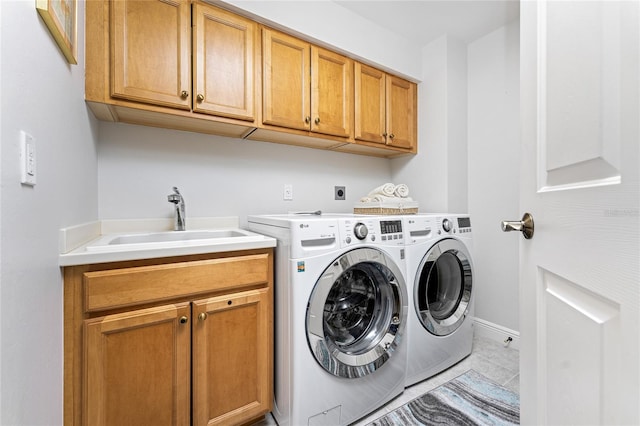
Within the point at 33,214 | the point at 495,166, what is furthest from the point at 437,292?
the point at 33,214

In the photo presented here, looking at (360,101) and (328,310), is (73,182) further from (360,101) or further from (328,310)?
(360,101)

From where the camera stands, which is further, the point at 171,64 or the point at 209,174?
the point at 209,174

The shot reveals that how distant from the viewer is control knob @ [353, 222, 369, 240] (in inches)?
53.1

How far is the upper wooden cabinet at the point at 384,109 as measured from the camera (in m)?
2.05

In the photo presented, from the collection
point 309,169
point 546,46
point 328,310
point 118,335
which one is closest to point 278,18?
point 309,169

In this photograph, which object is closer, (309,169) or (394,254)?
(394,254)

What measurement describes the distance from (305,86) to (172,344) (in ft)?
5.20

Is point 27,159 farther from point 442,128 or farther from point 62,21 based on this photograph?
point 442,128

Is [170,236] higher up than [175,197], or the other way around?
[175,197]

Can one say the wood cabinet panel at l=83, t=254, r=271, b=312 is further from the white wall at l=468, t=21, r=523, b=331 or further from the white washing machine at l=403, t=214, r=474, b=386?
the white wall at l=468, t=21, r=523, b=331

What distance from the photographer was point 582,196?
45 cm

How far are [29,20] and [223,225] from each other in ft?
4.22

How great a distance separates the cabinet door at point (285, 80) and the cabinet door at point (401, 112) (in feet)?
2.50

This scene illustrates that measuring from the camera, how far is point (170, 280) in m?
1.09
